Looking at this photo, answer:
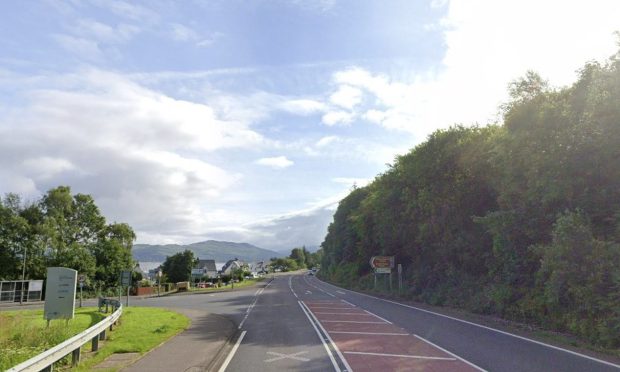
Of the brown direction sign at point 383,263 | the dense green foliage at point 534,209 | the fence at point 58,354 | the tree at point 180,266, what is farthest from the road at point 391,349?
the tree at point 180,266

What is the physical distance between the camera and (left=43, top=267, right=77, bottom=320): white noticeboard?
1530cm

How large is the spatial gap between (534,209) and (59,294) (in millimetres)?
18261

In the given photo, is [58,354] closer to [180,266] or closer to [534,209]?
[534,209]

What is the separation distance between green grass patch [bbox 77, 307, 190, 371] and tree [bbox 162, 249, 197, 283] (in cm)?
7041

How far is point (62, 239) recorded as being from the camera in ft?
189

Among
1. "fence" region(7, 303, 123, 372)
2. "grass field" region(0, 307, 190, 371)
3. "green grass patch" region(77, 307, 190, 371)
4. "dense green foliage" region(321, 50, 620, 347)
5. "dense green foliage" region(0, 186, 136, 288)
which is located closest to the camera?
"fence" region(7, 303, 123, 372)

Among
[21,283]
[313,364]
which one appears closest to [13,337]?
[313,364]

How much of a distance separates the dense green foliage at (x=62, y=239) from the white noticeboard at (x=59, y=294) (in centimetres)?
4238

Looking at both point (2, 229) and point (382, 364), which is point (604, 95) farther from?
point (2, 229)

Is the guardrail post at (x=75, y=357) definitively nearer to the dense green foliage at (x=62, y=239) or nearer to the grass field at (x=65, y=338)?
the grass field at (x=65, y=338)

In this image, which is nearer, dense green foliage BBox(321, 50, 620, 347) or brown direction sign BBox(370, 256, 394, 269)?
dense green foliage BBox(321, 50, 620, 347)

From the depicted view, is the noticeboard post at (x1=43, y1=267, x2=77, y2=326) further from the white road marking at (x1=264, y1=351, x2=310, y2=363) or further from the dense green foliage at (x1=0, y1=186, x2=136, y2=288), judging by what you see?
the dense green foliage at (x1=0, y1=186, x2=136, y2=288)

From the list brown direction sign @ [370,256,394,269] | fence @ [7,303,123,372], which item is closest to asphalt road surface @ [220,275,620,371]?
fence @ [7,303,123,372]

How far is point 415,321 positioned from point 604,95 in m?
11.3
